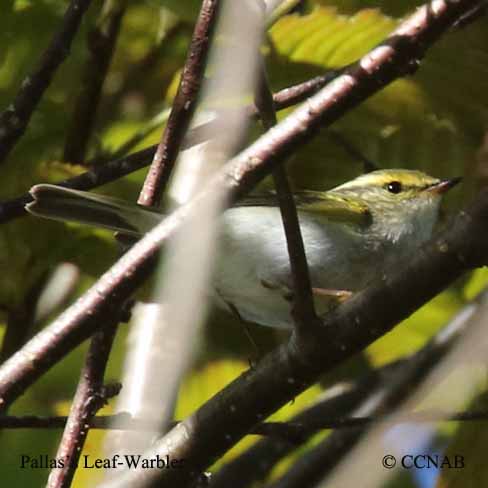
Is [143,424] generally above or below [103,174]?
below

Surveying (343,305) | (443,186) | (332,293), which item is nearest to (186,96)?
(343,305)

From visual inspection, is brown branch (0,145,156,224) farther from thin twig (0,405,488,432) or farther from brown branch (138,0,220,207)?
thin twig (0,405,488,432)

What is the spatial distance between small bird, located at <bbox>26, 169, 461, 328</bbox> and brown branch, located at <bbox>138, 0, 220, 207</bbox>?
45cm

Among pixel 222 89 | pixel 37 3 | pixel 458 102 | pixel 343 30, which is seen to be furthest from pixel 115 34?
pixel 222 89

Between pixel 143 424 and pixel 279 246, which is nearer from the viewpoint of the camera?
pixel 143 424

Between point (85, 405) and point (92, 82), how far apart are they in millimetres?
1557

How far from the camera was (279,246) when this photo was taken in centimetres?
311

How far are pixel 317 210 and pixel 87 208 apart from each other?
2.50ft

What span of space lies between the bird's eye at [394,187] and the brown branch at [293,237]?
1828 mm

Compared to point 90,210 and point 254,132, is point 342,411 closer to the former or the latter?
point 254,132

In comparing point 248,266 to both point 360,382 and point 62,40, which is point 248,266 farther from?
point 360,382

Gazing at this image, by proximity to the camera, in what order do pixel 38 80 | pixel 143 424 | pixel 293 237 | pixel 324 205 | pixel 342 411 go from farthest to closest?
pixel 342 411 → pixel 324 205 → pixel 38 80 → pixel 143 424 → pixel 293 237

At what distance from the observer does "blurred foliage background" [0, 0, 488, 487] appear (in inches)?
123

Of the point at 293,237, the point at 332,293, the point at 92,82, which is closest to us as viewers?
the point at 293,237
